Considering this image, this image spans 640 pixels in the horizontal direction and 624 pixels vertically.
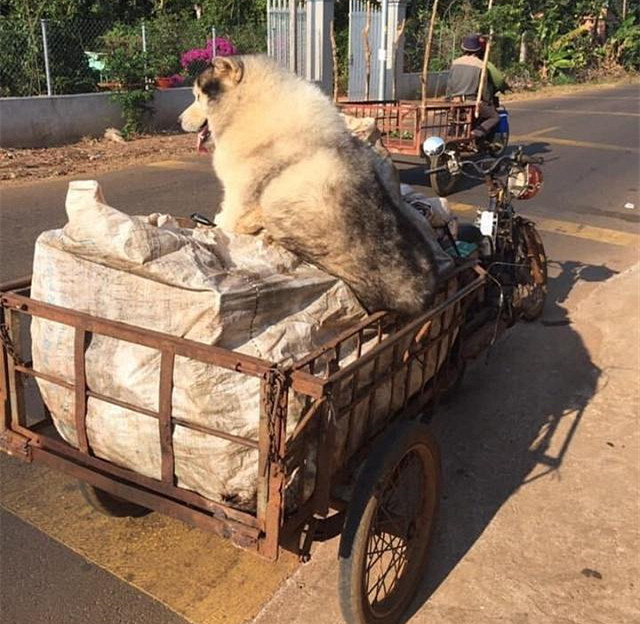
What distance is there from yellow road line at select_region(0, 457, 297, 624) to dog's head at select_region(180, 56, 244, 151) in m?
1.80

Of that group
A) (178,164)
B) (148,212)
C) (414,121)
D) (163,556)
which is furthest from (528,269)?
(178,164)

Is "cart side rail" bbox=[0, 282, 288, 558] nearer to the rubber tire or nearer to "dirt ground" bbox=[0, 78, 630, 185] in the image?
the rubber tire

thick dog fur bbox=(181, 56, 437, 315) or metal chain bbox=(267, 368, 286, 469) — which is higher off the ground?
thick dog fur bbox=(181, 56, 437, 315)

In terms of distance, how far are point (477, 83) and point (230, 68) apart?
24.8ft

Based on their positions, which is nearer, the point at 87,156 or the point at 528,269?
the point at 528,269

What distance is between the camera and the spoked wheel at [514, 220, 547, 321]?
489 cm

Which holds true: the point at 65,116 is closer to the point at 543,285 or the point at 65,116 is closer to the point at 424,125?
the point at 424,125

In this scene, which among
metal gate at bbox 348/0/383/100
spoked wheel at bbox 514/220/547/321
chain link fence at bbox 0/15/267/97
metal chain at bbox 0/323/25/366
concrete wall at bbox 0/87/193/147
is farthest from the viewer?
metal gate at bbox 348/0/383/100

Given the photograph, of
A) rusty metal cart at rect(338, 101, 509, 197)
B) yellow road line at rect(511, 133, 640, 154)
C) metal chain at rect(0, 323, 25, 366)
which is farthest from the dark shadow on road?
yellow road line at rect(511, 133, 640, 154)

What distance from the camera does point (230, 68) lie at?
3172 mm

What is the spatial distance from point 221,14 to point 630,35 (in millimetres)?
21219

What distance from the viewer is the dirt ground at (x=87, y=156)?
992cm

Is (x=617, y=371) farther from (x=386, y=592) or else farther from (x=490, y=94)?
(x=490, y=94)

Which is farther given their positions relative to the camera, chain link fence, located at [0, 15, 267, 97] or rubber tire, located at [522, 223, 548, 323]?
chain link fence, located at [0, 15, 267, 97]
